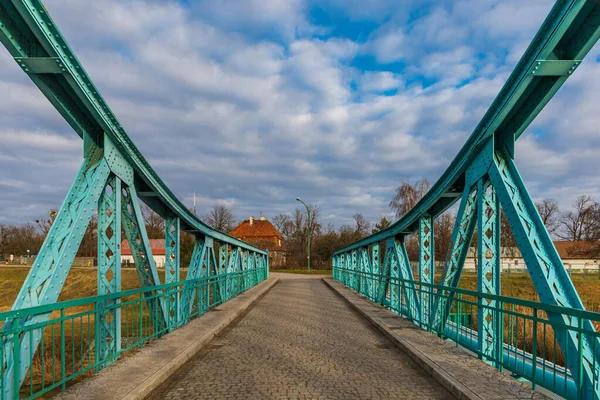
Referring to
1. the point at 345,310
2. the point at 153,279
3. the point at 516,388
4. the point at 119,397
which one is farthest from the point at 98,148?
the point at 345,310

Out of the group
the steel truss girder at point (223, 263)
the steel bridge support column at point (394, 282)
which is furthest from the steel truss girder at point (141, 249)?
the steel truss girder at point (223, 263)

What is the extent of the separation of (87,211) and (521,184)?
5.85 meters

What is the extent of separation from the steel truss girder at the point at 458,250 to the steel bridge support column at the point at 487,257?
1.69ft

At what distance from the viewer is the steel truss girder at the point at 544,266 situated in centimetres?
449

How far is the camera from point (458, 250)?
8.27 m

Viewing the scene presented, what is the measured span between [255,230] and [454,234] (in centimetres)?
7968

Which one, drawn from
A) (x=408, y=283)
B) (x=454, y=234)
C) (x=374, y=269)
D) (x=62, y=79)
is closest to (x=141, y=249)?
(x=62, y=79)

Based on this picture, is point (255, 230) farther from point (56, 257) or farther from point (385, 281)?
point (56, 257)

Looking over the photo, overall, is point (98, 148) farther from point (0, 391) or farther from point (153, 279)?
point (0, 391)

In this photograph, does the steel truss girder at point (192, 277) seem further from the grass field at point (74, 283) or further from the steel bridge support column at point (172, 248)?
the grass field at point (74, 283)

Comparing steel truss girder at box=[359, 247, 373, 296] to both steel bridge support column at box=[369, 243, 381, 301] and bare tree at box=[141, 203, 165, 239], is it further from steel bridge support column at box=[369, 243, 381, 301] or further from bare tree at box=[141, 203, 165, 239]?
bare tree at box=[141, 203, 165, 239]

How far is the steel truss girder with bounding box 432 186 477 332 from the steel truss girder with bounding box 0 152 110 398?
5803mm

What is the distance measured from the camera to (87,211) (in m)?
5.95

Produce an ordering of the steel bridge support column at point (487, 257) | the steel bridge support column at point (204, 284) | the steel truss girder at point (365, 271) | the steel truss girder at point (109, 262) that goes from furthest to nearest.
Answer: the steel truss girder at point (365, 271) → the steel bridge support column at point (204, 284) → the steel bridge support column at point (487, 257) → the steel truss girder at point (109, 262)
